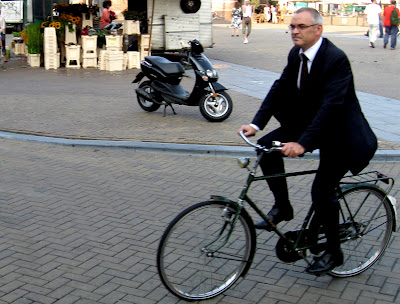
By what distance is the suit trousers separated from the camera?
388cm

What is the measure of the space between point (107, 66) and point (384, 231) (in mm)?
12517

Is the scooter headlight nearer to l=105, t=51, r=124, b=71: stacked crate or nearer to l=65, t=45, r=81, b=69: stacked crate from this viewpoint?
l=105, t=51, r=124, b=71: stacked crate

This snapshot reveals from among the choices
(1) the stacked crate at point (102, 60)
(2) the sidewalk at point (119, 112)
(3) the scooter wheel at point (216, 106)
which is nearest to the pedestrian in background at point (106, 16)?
(1) the stacked crate at point (102, 60)

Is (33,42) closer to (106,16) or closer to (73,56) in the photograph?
(73,56)

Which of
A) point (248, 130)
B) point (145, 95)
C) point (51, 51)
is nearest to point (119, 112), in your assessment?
point (145, 95)

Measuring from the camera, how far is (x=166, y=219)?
5.53 m

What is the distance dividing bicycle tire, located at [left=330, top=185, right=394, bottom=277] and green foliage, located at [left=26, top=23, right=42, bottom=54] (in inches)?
540

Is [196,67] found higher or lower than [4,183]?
higher

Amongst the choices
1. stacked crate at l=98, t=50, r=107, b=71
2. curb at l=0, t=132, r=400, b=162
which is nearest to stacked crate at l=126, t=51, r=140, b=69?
stacked crate at l=98, t=50, r=107, b=71

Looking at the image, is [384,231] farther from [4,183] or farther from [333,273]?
[4,183]

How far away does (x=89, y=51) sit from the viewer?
1639 cm

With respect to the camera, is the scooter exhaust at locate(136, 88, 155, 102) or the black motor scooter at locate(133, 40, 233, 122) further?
the scooter exhaust at locate(136, 88, 155, 102)

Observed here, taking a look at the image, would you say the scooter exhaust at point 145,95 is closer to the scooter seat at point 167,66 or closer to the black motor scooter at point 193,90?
the black motor scooter at point 193,90

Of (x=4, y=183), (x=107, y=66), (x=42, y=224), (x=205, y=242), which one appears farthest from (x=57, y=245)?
(x=107, y=66)
